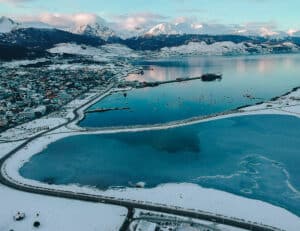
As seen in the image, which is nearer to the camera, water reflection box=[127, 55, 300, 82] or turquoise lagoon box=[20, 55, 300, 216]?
turquoise lagoon box=[20, 55, 300, 216]

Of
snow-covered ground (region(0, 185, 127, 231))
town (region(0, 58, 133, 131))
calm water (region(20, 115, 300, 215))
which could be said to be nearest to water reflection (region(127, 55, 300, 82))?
town (region(0, 58, 133, 131))

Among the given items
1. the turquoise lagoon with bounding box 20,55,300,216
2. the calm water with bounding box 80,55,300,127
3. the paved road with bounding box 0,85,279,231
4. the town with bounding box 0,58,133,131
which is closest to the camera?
the paved road with bounding box 0,85,279,231

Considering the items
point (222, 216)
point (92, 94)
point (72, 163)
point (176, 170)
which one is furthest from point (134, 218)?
point (92, 94)

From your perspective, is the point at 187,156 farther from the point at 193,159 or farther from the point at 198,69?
the point at 198,69

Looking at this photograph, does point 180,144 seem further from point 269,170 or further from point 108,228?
point 108,228

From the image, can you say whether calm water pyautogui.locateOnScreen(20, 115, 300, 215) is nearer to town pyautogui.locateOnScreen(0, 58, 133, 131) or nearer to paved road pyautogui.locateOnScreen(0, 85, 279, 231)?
paved road pyautogui.locateOnScreen(0, 85, 279, 231)

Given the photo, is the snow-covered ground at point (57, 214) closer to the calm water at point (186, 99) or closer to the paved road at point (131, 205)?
the paved road at point (131, 205)
